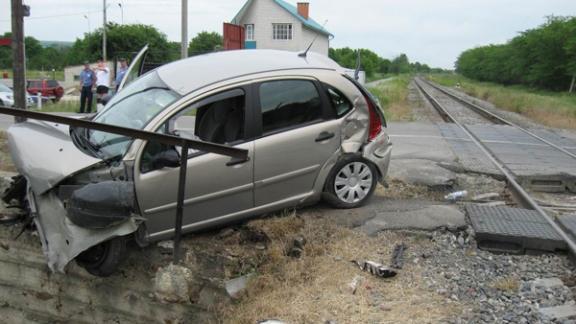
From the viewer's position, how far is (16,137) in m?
5.00

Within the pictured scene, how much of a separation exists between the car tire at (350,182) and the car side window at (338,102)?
49 cm

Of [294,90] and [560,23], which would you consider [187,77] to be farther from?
[560,23]

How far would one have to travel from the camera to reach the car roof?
5297 mm

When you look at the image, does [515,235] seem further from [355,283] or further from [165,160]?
[165,160]

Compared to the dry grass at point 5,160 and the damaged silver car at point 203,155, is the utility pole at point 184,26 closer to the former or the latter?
the dry grass at point 5,160

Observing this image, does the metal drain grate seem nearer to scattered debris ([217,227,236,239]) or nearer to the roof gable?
scattered debris ([217,227,236,239])

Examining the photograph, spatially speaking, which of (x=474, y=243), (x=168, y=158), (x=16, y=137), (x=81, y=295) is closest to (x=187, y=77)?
(x=168, y=158)

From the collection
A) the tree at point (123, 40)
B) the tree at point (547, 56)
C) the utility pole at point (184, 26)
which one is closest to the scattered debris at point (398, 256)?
the utility pole at point (184, 26)

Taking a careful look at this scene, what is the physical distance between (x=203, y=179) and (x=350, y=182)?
1762mm

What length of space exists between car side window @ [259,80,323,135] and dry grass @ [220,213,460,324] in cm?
96

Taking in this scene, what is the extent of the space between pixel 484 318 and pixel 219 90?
3.02 meters

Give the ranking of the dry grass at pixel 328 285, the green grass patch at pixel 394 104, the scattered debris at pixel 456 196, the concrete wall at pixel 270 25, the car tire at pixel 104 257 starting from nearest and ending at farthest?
the dry grass at pixel 328 285 → the car tire at pixel 104 257 → the scattered debris at pixel 456 196 → the green grass patch at pixel 394 104 → the concrete wall at pixel 270 25

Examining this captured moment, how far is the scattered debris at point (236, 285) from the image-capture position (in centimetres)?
465

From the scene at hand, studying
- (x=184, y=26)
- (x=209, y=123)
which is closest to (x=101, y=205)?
(x=209, y=123)
